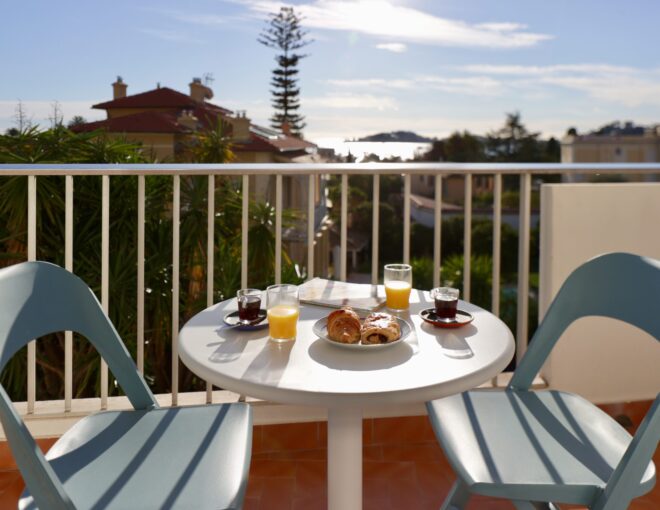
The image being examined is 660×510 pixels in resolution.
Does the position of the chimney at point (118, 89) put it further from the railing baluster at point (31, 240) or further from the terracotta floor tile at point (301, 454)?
the terracotta floor tile at point (301, 454)

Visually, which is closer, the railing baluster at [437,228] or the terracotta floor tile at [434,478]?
the terracotta floor tile at [434,478]

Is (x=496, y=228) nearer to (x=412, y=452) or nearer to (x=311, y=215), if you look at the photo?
(x=311, y=215)

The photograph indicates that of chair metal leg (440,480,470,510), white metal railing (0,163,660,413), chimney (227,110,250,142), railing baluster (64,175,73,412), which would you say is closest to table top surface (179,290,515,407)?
chair metal leg (440,480,470,510)

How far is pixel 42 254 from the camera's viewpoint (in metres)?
6.07

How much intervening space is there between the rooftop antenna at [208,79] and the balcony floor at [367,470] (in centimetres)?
2799

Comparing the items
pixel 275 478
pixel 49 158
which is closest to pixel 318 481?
pixel 275 478

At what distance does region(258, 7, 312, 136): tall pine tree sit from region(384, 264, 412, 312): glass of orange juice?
1190 inches

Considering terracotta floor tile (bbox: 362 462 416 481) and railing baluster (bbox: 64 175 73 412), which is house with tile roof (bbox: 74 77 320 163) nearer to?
railing baluster (bbox: 64 175 73 412)

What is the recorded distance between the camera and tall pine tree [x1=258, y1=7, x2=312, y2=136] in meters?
31.5

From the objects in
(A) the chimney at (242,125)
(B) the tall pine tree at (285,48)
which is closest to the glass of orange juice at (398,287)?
(A) the chimney at (242,125)

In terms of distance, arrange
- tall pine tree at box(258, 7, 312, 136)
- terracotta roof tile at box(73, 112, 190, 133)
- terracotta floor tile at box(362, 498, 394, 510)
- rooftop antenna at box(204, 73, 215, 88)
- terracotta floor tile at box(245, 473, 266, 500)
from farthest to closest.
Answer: tall pine tree at box(258, 7, 312, 136) → rooftop antenna at box(204, 73, 215, 88) → terracotta roof tile at box(73, 112, 190, 133) → terracotta floor tile at box(245, 473, 266, 500) → terracotta floor tile at box(362, 498, 394, 510)

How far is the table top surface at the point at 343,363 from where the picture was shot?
127cm

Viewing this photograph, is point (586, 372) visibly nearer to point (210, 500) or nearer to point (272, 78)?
point (210, 500)

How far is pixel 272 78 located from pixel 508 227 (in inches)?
551
